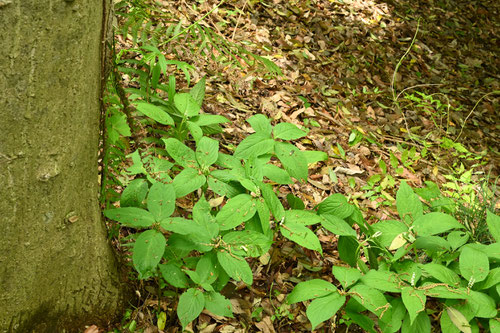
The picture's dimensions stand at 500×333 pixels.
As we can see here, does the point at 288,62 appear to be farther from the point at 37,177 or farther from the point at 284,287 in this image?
the point at 37,177

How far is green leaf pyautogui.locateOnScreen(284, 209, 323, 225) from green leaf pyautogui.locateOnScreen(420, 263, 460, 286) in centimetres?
48

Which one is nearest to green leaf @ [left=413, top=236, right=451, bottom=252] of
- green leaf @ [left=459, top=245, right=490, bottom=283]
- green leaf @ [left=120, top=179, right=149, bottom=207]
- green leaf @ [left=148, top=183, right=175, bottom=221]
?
green leaf @ [left=459, top=245, right=490, bottom=283]

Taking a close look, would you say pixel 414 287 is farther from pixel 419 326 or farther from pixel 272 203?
pixel 272 203

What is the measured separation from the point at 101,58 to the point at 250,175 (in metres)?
0.84

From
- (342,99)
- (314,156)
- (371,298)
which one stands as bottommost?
(342,99)

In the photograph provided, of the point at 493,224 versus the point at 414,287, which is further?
the point at 493,224

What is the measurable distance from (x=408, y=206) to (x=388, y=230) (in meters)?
0.17

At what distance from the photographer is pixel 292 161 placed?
220 cm

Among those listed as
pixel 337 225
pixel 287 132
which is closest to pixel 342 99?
pixel 287 132

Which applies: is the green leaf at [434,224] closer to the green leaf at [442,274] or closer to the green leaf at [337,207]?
the green leaf at [442,274]

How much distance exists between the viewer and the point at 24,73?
46.8 inches

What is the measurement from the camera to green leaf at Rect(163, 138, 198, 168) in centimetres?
200

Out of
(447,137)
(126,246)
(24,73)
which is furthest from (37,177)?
(447,137)

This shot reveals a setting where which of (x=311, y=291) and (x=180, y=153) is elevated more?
(x=180, y=153)
